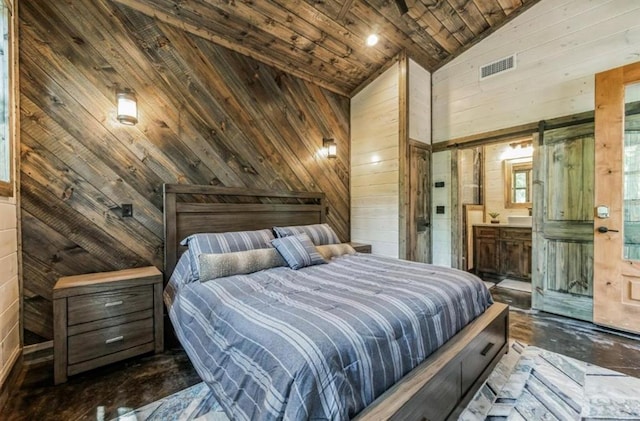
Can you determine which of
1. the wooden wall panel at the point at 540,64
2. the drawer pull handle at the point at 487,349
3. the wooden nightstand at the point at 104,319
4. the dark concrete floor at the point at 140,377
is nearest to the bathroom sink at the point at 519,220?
the wooden wall panel at the point at 540,64

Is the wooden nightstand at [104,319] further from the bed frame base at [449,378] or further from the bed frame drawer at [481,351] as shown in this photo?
the bed frame drawer at [481,351]

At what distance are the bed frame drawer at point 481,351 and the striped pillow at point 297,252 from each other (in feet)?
4.58

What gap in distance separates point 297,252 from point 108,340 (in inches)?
61.2

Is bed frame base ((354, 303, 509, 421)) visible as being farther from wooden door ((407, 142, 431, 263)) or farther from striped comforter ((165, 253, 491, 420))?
wooden door ((407, 142, 431, 263))

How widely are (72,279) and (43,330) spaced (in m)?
0.49

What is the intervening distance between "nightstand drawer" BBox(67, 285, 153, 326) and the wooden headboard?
42 centimetres

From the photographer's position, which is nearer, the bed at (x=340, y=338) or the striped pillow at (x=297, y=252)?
the bed at (x=340, y=338)

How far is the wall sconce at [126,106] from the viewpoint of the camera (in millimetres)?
2422

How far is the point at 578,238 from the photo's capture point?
122 inches

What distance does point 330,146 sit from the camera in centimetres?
417

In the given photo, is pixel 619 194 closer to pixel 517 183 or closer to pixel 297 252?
pixel 517 183

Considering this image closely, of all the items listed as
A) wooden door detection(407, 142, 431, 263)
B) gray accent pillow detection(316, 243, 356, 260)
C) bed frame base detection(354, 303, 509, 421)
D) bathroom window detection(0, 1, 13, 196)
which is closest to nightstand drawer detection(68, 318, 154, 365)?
bathroom window detection(0, 1, 13, 196)

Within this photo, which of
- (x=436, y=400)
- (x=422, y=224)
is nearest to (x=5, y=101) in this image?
(x=436, y=400)

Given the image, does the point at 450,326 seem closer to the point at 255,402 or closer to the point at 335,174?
the point at 255,402
